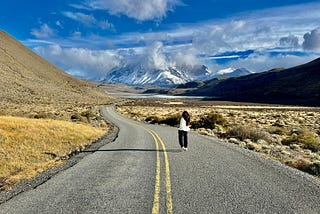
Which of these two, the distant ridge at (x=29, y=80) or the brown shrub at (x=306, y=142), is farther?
the distant ridge at (x=29, y=80)

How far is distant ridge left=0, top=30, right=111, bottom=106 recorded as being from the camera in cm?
10544

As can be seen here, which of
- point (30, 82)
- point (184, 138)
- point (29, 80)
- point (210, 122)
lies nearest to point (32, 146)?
point (184, 138)

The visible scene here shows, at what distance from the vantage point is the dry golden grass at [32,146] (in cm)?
1345

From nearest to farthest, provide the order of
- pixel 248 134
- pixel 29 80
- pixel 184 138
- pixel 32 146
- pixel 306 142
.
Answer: pixel 184 138 < pixel 32 146 < pixel 306 142 < pixel 248 134 < pixel 29 80

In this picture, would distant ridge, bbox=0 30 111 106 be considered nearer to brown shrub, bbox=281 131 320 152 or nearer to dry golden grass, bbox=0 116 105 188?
dry golden grass, bbox=0 116 105 188

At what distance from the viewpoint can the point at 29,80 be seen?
5153 inches

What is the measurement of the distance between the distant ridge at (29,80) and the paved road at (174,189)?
81.8m

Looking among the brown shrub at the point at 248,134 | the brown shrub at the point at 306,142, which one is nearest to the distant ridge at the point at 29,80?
the brown shrub at the point at 248,134

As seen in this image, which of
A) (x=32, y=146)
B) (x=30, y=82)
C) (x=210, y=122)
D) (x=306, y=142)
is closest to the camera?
(x=32, y=146)

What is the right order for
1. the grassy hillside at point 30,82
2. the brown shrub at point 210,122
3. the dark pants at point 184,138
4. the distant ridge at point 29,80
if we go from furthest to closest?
the distant ridge at point 29,80, the grassy hillside at point 30,82, the brown shrub at point 210,122, the dark pants at point 184,138

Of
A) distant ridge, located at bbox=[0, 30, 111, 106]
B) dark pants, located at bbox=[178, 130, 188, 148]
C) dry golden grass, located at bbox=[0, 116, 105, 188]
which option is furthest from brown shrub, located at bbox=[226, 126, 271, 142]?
distant ridge, located at bbox=[0, 30, 111, 106]

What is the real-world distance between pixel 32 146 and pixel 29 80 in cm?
12431

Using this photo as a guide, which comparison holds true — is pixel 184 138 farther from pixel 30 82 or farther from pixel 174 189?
pixel 30 82

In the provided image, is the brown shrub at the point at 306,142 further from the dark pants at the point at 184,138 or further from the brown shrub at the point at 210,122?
the brown shrub at the point at 210,122
